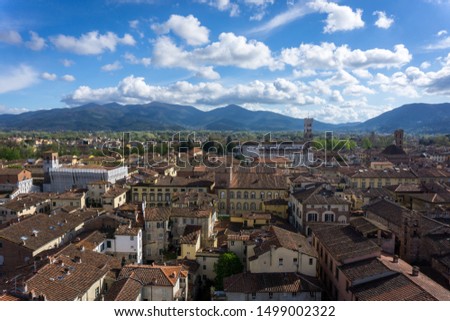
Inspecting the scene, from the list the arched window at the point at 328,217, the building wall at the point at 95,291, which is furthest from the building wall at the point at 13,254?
the arched window at the point at 328,217

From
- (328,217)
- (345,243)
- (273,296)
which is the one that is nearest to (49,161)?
(328,217)

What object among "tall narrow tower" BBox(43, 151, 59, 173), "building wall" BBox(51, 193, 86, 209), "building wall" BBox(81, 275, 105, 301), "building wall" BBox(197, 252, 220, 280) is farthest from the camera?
"tall narrow tower" BBox(43, 151, 59, 173)

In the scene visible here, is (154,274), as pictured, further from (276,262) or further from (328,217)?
(328,217)

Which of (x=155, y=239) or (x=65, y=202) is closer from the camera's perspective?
(x=155, y=239)

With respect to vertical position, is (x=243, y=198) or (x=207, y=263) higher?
(x=243, y=198)

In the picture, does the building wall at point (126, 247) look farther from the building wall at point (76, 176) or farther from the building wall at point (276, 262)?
the building wall at point (76, 176)

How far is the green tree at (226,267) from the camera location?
940 inches

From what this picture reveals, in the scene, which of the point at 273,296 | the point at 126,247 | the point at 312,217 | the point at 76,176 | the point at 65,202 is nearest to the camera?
the point at 273,296

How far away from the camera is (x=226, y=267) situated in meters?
24.0

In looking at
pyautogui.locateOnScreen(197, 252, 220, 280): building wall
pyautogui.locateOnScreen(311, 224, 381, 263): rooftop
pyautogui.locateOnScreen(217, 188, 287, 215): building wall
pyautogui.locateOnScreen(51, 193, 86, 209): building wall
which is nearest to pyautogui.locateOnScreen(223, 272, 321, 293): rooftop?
pyautogui.locateOnScreen(311, 224, 381, 263): rooftop

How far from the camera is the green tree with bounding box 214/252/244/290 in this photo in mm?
23875

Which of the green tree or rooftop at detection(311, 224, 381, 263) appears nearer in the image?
rooftop at detection(311, 224, 381, 263)

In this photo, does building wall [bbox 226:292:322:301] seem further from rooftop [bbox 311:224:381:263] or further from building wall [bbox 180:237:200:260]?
building wall [bbox 180:237:200:260]

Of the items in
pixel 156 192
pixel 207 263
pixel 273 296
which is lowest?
pixel 207 263
